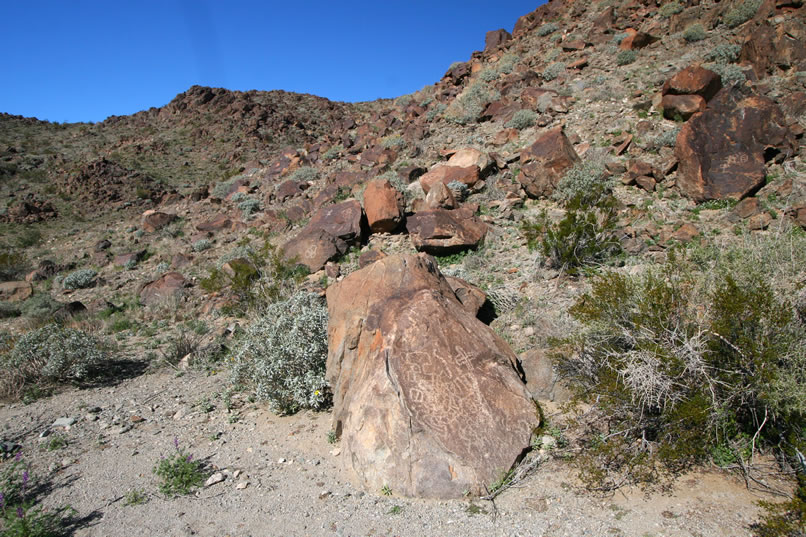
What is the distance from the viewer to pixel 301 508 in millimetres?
3213

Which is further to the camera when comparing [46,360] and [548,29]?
[548,29]

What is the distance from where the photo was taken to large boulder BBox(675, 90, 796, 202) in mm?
7707

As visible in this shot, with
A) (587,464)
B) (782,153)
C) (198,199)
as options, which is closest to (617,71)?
(782,153)

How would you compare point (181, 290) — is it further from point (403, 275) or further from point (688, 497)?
point (688, 497)

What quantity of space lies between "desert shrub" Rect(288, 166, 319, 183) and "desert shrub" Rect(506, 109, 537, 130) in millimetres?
7481

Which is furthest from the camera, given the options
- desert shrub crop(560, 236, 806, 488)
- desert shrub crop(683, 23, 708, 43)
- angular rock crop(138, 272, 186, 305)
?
desert shrub crop(683, 23, 708, 43)

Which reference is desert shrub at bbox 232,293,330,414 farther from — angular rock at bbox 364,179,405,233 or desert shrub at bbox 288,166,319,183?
desert shrub at bbox 288,166,319,183

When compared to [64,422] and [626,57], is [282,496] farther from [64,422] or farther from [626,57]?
[626,57]

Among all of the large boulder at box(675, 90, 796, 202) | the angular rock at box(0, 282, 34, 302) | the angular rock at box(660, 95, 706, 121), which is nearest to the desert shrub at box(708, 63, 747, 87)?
the angular rock at box(660, 95, 706, 121)

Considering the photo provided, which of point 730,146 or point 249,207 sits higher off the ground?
point 249,207

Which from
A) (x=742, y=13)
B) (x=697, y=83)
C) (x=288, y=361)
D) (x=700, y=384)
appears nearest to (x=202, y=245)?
(x=288, y=361)

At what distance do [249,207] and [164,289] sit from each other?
18.9ft

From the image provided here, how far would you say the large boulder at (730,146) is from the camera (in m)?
7.71

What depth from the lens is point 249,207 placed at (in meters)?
14.7
